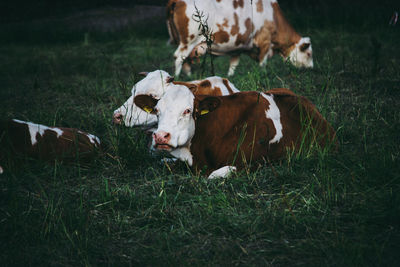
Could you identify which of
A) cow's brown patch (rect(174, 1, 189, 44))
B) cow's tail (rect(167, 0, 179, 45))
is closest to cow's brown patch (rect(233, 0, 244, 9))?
cow's brown patch (rect(174, 1, 189, 44))

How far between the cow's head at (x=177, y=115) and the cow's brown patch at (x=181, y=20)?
136 inches

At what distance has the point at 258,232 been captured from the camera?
2.45m

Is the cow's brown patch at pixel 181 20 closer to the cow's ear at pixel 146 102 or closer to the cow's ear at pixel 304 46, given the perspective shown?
the cow's ear at pixel 304 46

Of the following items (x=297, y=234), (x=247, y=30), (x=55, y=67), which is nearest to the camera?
(x=297, y=234)

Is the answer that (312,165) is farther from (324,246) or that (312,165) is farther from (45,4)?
(45,4)

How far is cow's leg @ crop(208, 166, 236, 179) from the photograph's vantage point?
10.6 ft

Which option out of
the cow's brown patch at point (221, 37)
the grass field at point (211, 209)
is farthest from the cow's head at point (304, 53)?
the grass field at point (211, 209)

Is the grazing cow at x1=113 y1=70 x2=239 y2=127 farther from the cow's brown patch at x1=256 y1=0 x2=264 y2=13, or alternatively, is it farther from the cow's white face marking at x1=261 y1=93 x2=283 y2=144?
the cow's brown patch at x1=256 y1=0 x2=264 y2=13

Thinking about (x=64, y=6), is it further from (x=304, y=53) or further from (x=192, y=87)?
(x=192, y=87)

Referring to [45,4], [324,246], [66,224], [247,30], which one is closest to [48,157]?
[66,224]

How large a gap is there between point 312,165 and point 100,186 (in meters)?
1.69

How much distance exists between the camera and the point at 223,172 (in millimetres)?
3266

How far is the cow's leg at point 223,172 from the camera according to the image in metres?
3.23

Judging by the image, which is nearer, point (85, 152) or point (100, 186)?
point (100, 186)
